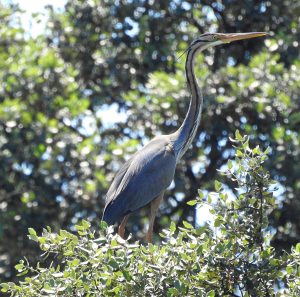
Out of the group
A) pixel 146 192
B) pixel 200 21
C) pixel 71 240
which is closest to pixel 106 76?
pixel 200 21

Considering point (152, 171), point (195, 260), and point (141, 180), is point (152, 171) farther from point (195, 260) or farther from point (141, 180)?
point (195, 260)

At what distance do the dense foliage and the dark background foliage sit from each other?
3388 mm

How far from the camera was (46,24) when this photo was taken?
34.1ft

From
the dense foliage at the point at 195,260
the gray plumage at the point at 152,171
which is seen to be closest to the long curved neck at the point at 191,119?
the gray plumage at the point at 152,171

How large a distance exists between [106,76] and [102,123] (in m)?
0.81

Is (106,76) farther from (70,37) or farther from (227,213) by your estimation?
(227,213)

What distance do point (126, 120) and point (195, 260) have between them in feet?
14.1

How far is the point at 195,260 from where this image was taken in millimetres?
5367

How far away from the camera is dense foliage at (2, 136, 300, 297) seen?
5309mm

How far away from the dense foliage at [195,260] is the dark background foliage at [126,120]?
11.1 feet

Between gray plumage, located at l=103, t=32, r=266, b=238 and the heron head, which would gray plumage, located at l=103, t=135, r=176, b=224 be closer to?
gray plumage, located at l=103, t=32, r=266, b=238

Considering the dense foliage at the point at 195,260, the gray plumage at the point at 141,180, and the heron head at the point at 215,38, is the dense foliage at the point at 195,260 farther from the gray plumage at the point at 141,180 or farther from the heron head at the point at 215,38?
the heron head at the point at 215,38

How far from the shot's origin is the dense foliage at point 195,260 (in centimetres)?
531

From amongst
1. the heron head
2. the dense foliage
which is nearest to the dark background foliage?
the heron head
